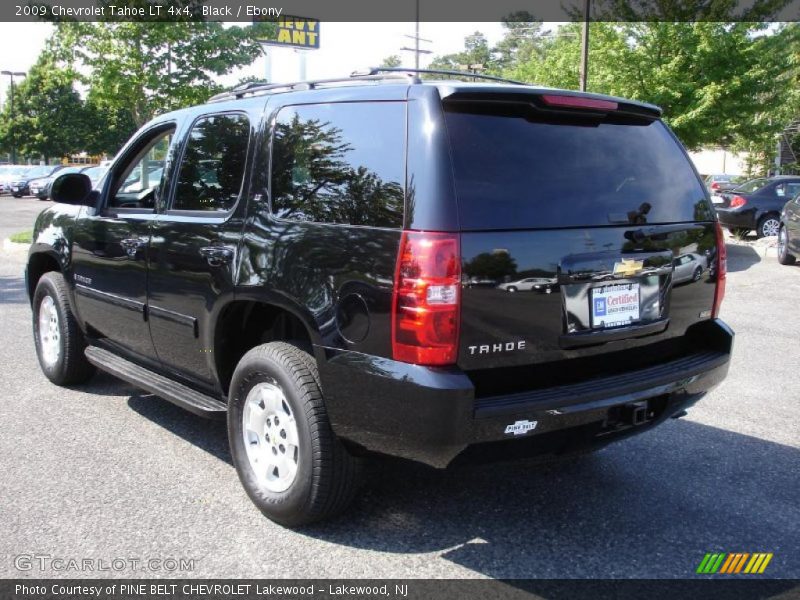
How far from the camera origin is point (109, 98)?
15438mm

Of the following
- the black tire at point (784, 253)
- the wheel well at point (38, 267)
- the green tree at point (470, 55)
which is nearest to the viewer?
the wheel well at point (38, 267)

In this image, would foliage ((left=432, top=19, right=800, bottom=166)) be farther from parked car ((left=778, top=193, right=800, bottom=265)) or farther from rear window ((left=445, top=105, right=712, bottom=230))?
rear window ((left=445, top=105, right=712, bottom=230))

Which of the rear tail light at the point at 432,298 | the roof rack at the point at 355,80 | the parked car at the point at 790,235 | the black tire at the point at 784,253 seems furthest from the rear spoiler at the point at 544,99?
the black tire at the point at 784,253

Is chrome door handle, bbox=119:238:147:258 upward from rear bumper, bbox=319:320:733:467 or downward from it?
upward

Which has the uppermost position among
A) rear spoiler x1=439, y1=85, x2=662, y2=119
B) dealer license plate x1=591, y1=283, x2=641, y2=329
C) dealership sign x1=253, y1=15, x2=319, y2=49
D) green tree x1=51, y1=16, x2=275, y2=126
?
dealership sign x1=253, y1=15, x2=319, y2=49

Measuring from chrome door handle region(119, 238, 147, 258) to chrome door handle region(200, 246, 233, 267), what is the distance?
702mm

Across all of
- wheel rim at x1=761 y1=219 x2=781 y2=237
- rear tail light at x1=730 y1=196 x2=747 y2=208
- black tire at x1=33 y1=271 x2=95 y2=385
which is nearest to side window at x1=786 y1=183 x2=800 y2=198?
wheel rim at x1=761 y1=219 x2=781 y2=237

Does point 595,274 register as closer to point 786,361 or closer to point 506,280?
point 506,280

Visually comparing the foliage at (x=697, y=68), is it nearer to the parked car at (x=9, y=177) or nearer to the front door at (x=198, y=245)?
the front door at (x=198, y=245)

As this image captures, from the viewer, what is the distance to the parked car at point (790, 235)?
12.6 meters

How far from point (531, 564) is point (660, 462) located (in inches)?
57.3

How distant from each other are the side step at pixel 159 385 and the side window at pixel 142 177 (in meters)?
0.97

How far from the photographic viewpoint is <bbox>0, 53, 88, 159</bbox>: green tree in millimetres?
50219

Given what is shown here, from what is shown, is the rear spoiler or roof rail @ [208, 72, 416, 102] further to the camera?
roof rail @ [208, 72, 416, 102]
